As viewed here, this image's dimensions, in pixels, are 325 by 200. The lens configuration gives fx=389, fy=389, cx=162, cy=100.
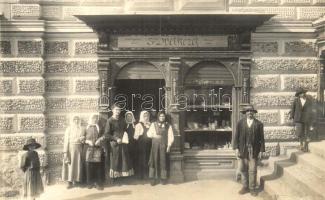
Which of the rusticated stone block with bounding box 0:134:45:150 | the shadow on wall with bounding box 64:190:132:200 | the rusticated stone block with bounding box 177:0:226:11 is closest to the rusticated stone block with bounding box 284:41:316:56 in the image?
the rusticated stone block with bounding box 177:0:226:11

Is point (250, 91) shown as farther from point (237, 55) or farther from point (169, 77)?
point (169, 77)

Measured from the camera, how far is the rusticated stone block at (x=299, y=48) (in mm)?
9575

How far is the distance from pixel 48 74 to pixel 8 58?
3.20 ft

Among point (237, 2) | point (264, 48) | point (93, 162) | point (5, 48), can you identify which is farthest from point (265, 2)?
point (5, 48)

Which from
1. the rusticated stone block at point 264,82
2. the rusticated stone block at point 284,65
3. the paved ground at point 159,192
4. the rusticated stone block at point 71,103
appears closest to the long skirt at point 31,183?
the paved ground at point 159,192

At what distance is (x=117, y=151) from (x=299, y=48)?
5102mm

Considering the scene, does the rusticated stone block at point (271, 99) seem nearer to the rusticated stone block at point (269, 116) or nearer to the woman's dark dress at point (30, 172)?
the rusticated stone block at point (269, 116)

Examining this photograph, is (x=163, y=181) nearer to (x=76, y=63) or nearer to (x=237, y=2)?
(x=76, y=63)

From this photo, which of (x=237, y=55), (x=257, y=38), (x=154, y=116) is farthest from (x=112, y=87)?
(x=257, y=38)

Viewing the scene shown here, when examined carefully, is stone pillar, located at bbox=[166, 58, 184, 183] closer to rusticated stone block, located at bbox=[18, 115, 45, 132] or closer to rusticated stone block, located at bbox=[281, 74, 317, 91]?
rusticated stone block, located at bbox=[281, 74, 317, 91]

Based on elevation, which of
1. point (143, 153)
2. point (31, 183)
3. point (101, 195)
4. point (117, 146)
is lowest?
point (101, 195)

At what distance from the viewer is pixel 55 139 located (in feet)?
31.1

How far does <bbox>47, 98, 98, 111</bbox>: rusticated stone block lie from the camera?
945 centimetres

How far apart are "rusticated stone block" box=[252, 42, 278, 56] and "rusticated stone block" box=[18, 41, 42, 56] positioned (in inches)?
204
